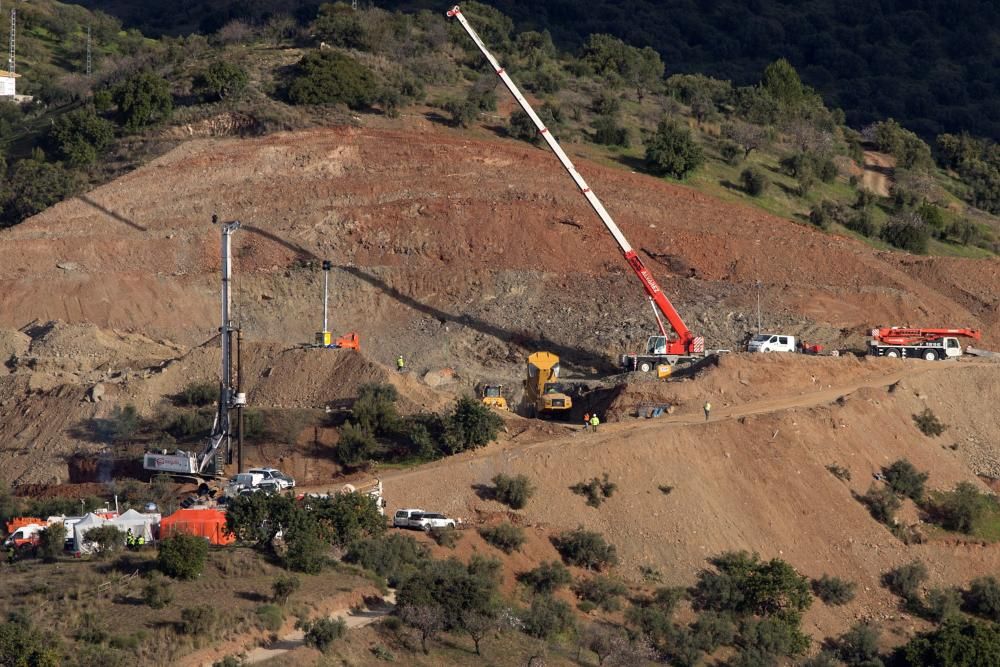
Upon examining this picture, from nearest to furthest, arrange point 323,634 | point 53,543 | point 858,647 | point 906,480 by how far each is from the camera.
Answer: point 323,634 < point 53,543 < point 858,647 < point 906,480

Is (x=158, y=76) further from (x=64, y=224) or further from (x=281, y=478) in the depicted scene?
(x=281, y=478)

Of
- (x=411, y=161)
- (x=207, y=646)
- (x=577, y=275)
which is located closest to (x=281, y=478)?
(x=207, y=646)

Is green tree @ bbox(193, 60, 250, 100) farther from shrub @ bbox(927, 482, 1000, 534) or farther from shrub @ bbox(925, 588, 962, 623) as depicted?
shrub @ bbox(925, 588, 962, 623)

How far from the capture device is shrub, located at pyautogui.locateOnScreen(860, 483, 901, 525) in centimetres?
5531

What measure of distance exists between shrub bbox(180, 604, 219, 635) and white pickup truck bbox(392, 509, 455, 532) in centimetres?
1146

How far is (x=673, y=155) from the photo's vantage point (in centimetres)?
8319

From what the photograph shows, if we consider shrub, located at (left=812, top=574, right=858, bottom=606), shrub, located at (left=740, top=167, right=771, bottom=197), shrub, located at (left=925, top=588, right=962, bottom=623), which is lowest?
shrub, located at (left=925, top=588, right=962, bottom=623)

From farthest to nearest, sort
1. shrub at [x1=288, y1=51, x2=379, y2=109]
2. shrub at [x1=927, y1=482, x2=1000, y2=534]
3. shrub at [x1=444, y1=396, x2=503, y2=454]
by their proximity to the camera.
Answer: shrub at [x1=288, y1=51, x2=379, y2=109] → shrub at [x1=927, y1=482, x2=1000, y2=534] → shrub at [x1=444, y1=396, x2=503, y2=454]

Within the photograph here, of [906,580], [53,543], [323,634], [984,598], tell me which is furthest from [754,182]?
[323,634]

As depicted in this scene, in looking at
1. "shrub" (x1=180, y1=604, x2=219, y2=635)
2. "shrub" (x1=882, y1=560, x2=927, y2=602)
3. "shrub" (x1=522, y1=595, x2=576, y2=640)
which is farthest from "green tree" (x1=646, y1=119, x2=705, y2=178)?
"shrub" (x1=180, y1=604, x2=219, y2=635)

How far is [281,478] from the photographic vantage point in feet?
175

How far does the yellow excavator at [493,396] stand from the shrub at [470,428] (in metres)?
3.72

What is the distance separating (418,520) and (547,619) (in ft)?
23.2

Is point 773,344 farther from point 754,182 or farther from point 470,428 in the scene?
point 754,182
